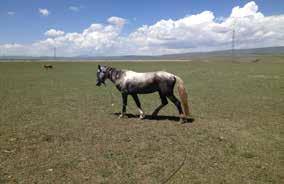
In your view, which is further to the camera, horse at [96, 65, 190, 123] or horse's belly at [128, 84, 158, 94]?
horse's belly at [128, 84, 158, 94]

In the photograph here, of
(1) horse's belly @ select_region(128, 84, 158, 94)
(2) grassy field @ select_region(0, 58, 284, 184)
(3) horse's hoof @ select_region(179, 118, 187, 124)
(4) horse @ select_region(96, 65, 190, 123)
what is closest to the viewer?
(2) grassy field @ select_region(0, 58, 284, 184)

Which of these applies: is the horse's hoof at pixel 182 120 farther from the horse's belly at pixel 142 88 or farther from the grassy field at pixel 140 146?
the horse's belly at pixel 142 88

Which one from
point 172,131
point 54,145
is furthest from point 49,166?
point 172,131

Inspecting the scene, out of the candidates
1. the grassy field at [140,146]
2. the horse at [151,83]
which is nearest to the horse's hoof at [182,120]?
the horse at [151,83]

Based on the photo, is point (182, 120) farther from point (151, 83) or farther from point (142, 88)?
point (142, 88)

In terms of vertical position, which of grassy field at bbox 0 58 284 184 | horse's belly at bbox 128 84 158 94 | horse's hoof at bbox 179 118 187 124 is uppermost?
horse's belly at bbox 128 84 158 94

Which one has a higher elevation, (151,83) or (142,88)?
(151,83)

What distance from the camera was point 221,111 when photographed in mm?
13984

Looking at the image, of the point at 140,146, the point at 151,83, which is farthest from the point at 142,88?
the point at 140,146

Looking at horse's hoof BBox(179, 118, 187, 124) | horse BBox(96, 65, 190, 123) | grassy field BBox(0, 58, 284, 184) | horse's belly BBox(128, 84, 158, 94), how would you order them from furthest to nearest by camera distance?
horse's belly BBox(128, 84, 158, 94), horse's hoof BBox(179, 118, 187, 124), horse BBox(96, 65, 190, 123), grassy field BBox(0, 58, 284, 184)

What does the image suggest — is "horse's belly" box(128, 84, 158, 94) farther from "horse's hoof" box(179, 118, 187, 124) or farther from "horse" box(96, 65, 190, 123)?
"horse's hoof" box(179, 118, 187, 124)

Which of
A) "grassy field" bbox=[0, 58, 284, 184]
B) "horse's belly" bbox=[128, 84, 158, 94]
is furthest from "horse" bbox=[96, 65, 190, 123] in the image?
"grassy field" bbox=[0, 58, 284, 184]

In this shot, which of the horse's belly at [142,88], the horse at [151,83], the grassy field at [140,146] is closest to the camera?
the grassy field at [140,146]

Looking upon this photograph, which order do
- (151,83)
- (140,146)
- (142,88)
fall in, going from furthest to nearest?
(142,88), (151,83), (140,146)
